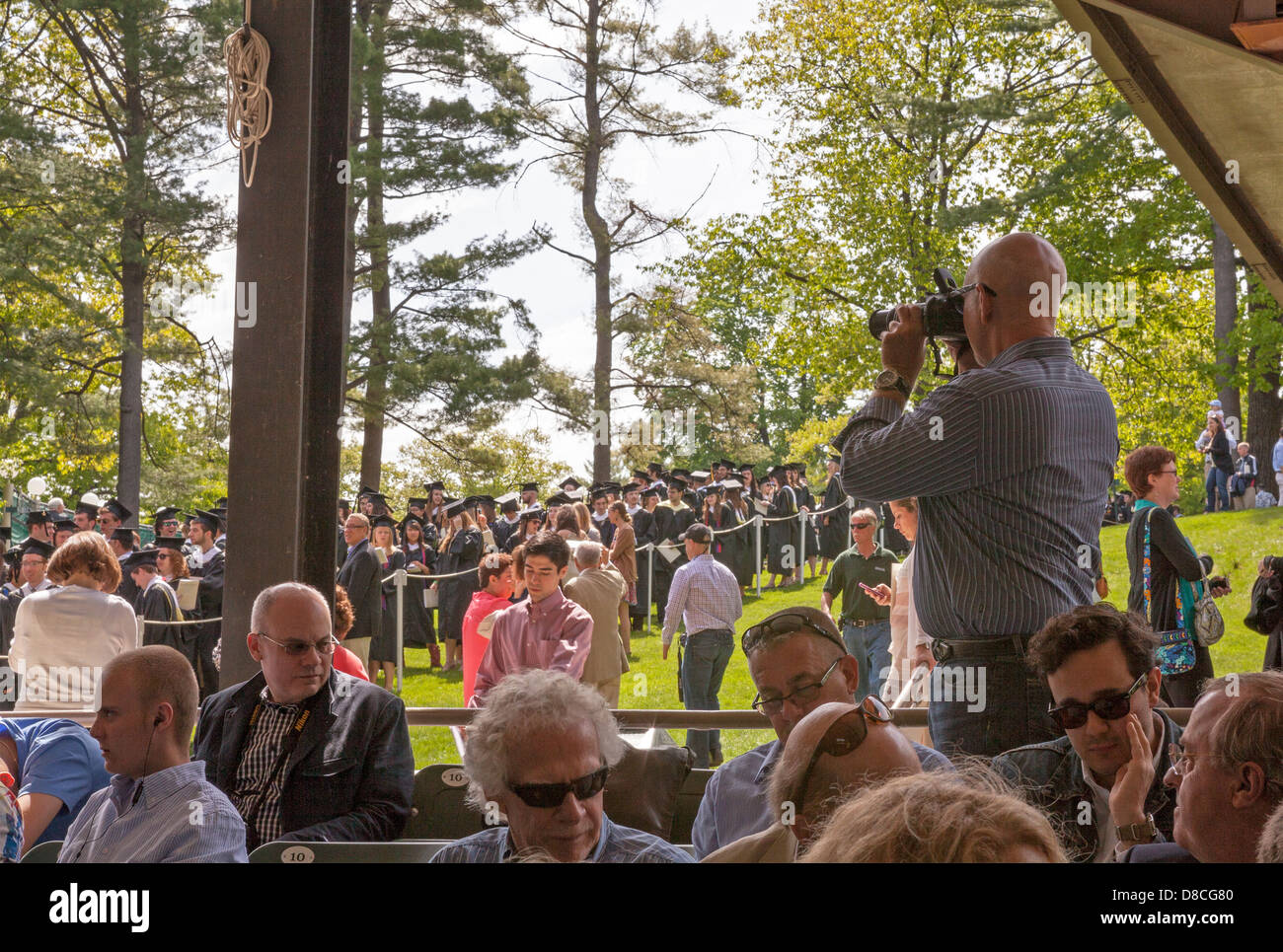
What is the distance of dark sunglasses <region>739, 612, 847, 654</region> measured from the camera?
253 cm

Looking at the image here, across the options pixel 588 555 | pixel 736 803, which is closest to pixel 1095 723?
pixel 736 803

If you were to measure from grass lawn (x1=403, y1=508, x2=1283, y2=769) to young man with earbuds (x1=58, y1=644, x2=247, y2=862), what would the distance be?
15.4ft

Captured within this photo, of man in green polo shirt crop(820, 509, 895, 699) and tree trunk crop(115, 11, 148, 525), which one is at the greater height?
tree trunk crop(115, 11, 148, 525)

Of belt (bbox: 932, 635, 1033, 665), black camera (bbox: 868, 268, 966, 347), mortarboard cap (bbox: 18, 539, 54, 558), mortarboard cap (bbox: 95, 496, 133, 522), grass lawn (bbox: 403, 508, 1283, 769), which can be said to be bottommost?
grass lawn (bbox: 403, 508, 1283, 769)

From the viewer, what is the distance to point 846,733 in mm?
1647

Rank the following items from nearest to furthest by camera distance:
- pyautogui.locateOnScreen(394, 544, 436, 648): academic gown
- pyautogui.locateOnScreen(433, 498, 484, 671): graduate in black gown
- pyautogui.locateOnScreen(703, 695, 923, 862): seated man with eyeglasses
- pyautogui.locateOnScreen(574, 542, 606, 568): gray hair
→ pyautogui.locateOnScreen(703, 695, 923, 862): seated man with eyeglasses, pyautogui.locateOnScreen(574, 542, 606, 568): gray hair, pyautogui.locateOnScreen(394, 544, 436, 648): academic gown, pyautogui.locateOnScreen(433, 498, 484, 671): graduate in black gown

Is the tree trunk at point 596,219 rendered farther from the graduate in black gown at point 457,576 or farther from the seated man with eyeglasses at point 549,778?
the seated man with eyeglasses at point 549,778

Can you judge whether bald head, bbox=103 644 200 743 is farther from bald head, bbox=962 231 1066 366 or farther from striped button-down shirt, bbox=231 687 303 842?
bald head, bbox=962 231 1066 366

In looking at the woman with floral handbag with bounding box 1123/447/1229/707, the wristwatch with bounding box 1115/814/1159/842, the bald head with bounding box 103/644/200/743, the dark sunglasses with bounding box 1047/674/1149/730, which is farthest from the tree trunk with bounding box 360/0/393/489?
the wristwatch with bounding box 1115/814/1159/842

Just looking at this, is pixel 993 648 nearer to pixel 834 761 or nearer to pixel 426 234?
pixel 834 761

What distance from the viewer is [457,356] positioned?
20203mm

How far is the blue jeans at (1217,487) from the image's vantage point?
58.8 feet
